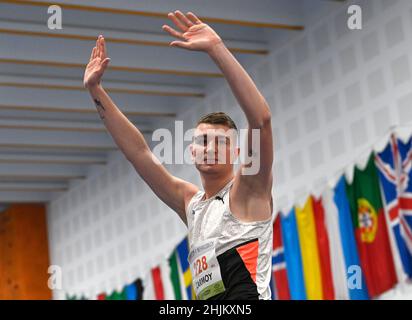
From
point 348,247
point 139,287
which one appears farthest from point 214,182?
point 139,287

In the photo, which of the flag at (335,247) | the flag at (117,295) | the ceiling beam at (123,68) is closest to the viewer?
the flag at (335,247)

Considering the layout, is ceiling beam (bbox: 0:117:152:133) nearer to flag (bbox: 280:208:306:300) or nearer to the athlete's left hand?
flag (bbox: 280:208:306:300)

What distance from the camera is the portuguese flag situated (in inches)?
329

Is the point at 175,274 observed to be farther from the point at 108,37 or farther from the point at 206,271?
the point at 206,271

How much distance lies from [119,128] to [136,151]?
4.3 inches

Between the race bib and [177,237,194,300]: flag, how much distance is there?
814 cm

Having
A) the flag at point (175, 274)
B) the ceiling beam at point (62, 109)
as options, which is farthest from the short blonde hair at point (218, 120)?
the ceiling beam at point (62, 109)

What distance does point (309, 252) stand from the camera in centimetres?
927

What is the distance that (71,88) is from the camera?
1113 cm

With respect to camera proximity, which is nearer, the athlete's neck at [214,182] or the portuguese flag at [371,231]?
the athlete's neck at [214,182]

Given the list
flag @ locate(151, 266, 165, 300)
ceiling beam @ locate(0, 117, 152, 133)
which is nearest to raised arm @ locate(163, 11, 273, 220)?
flag @ locate(151, 266, 165, 300)

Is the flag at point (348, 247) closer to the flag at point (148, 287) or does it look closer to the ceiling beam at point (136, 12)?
the ceiling beam at point (136, 12)

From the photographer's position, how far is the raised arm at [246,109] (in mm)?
2793
